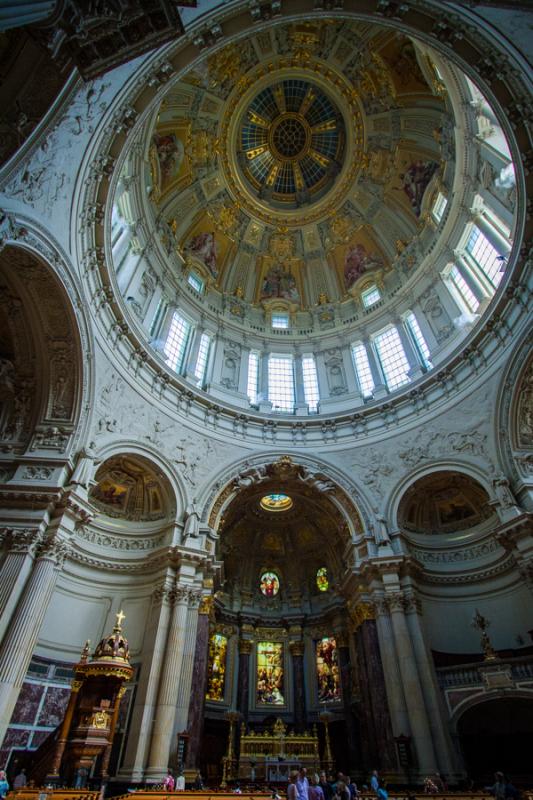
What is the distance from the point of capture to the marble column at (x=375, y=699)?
48.0 feet

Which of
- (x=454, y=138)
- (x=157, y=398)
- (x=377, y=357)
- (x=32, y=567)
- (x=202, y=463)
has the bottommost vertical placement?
(x=32, y=567)

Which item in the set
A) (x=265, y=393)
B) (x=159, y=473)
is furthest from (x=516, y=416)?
(x=159, y=473)

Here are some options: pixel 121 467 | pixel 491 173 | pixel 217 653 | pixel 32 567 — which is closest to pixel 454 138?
pixel 491 173

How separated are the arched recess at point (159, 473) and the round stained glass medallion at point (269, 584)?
377 inches

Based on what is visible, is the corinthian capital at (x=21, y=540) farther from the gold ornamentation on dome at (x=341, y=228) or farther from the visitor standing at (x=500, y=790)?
the gold ornamentation on dome at (x=341, y=228)

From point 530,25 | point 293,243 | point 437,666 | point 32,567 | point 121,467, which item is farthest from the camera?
point 293,243

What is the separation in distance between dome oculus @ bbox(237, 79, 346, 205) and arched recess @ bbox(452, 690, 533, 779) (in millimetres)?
30076

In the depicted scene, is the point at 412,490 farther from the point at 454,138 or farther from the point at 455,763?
the point at 454,138

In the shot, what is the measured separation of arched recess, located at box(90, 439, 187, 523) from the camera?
58.6ft

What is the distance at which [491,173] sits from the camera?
19.4 m

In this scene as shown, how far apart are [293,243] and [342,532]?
2071cm

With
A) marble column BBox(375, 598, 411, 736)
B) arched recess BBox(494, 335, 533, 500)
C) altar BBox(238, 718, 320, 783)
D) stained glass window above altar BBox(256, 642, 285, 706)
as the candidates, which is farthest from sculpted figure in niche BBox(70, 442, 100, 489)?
arched recess BBox(494, 335, 533, 500)

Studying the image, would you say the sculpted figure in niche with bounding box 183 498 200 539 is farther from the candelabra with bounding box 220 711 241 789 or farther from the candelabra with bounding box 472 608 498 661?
the candelabra with bounding box 472 608 498 661

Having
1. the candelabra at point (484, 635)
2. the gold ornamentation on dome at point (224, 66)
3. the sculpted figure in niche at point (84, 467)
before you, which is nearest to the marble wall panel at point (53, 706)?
the sculpted figure in niche at point (84, 467)
